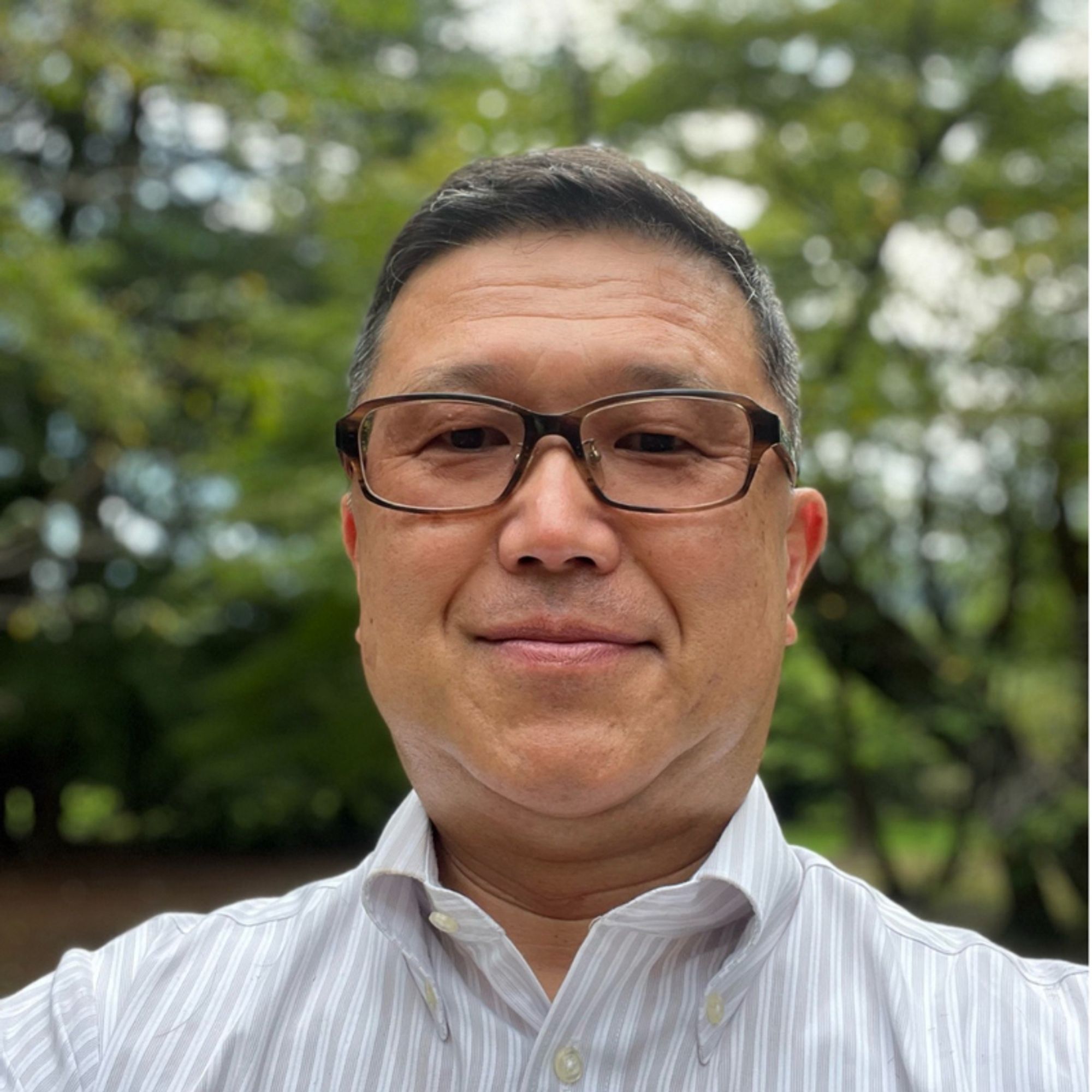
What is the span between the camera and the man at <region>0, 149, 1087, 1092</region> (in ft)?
4.75

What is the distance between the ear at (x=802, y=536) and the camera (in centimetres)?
176

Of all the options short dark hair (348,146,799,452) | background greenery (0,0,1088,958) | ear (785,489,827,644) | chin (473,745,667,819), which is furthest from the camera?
background greenery (0,0,1088,958)

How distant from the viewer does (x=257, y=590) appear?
10.5 meters

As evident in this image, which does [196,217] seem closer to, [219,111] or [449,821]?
[219,111]

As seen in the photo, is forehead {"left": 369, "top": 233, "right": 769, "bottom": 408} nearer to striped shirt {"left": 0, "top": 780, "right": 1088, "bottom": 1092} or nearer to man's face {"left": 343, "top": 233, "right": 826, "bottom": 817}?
man's face {"left": 343, "top": 233, "right": 826, "bottom": 817}

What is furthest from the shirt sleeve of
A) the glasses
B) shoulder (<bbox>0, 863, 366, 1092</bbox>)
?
the glasses

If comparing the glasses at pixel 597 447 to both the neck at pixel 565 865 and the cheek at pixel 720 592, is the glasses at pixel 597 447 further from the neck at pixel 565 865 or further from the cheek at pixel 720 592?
the neck at pixel 565 865

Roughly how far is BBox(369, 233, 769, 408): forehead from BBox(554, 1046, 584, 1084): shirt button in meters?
0.74

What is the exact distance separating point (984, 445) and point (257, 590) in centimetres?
576

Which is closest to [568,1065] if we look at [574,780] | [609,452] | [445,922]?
[445,922]

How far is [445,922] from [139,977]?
42 cm

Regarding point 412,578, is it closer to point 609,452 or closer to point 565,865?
point 609,452

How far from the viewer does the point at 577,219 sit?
1622mm

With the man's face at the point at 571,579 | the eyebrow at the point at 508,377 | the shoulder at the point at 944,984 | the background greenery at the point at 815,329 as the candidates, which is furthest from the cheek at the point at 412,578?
the background greenery at the point at 815,329
